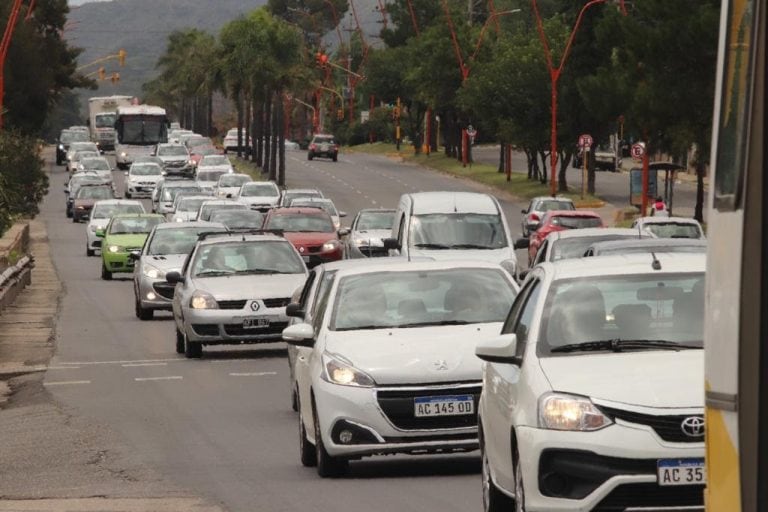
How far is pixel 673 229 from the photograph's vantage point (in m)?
38.4

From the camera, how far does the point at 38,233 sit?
7288 cm

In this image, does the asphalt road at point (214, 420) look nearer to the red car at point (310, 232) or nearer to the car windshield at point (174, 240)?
the car windshield at point (174, 240)

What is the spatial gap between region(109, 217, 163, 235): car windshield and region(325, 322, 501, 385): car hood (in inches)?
1387

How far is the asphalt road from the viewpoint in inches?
542

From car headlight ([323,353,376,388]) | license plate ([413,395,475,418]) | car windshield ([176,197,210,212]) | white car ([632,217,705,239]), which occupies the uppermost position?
car headlight ([323,353,376,388])

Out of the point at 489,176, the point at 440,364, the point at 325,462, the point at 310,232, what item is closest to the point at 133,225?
the point at 310,232

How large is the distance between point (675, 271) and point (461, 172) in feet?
344

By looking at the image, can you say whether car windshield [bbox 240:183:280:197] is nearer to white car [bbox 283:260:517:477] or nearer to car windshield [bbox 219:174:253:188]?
car windshield [bbox 219:174:253:188]

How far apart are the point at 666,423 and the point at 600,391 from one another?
36 cm

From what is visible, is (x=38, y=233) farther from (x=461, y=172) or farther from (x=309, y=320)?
(x=309, y=320)

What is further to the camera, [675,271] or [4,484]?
[4,484]

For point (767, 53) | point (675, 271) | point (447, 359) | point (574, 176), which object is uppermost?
point (767, 53)

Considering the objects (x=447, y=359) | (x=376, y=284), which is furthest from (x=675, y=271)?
(x=376, y=284)

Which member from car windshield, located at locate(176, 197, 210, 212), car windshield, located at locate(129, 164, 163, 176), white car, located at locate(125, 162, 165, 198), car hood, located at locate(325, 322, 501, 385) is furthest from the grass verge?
car hood, located at locate(325, 322, 501, 385)
